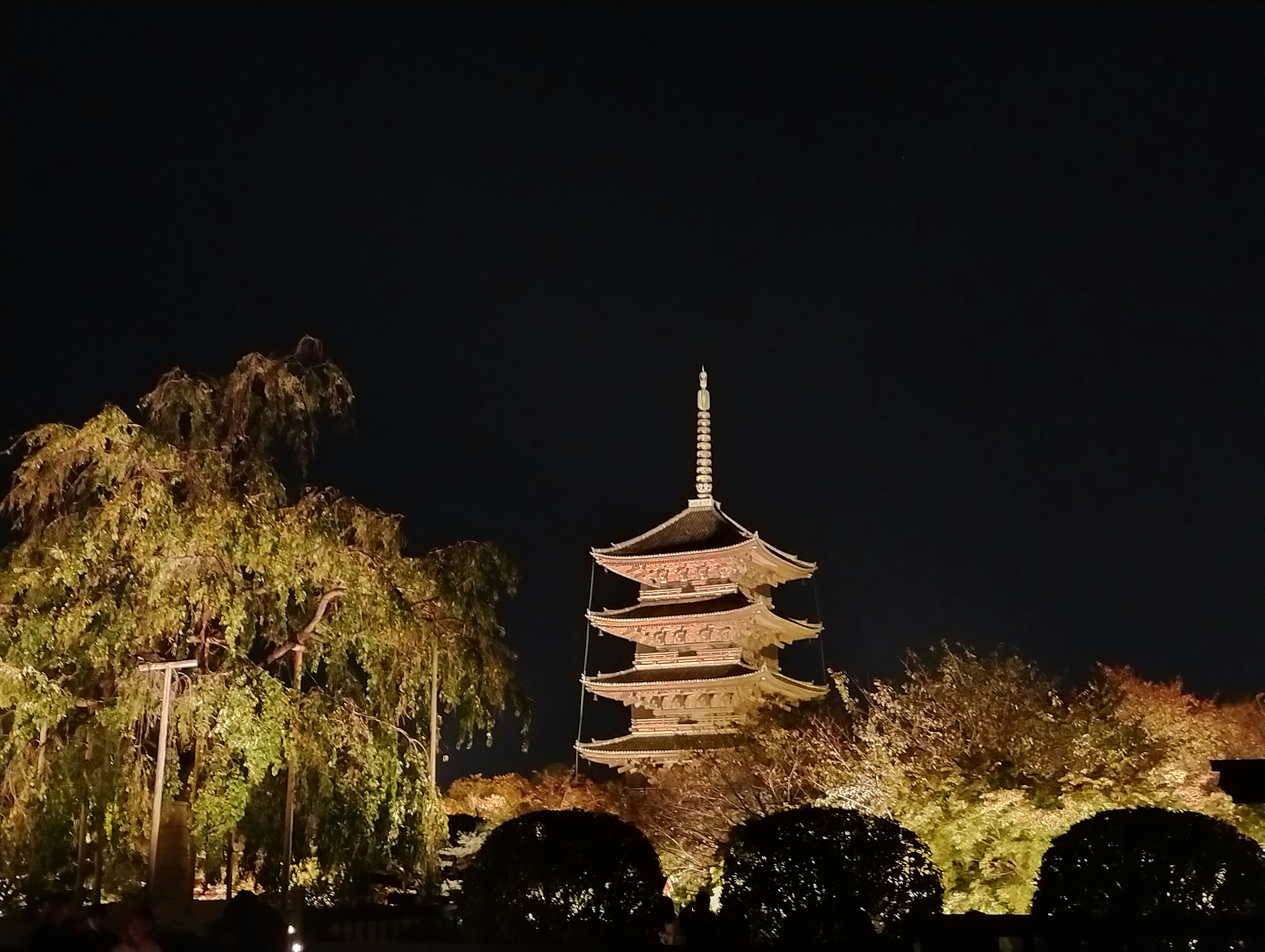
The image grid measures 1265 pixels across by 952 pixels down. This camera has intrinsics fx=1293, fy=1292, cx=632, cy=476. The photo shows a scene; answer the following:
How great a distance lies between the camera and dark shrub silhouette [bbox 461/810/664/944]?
9.82 meters

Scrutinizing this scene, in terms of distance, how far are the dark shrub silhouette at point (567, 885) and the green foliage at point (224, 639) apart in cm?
218

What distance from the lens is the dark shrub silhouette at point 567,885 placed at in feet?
32.2

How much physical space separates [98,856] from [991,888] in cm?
874

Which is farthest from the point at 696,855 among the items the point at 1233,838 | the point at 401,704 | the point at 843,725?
the point at 1233,838

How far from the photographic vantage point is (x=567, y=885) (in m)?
9.91

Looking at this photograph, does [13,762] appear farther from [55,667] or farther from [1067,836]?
[1067,836]

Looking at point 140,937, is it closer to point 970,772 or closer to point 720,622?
point 970,772

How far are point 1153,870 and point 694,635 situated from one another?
25.1 m

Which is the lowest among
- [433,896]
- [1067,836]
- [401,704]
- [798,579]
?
[433,896]

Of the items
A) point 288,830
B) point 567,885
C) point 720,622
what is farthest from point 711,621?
point 567,885

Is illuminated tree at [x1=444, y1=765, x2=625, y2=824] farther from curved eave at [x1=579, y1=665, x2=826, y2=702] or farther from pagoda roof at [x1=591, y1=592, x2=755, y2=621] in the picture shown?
pagoda roof at [x1=591, y1=592, x2=755, y2=621]

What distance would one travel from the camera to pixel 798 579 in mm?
39375

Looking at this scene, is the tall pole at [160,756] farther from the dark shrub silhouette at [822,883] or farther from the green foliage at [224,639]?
the dark shrub silhouette at [822,883]

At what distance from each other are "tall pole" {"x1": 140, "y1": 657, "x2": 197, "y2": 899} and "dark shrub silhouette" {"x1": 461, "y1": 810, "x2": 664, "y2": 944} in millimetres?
3079
